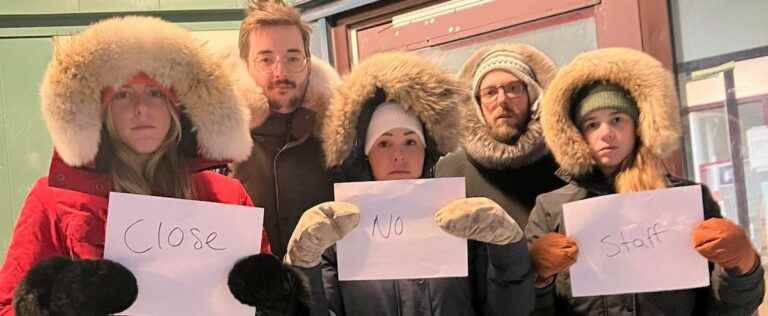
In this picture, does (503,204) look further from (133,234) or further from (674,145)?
(133,234)

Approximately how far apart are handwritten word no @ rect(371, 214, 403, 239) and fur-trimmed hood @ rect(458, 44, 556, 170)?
575mm

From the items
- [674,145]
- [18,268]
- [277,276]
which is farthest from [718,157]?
[18,268]

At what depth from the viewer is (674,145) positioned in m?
1.47

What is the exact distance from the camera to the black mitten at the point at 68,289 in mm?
989

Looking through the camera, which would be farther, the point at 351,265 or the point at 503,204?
the point at 503,204

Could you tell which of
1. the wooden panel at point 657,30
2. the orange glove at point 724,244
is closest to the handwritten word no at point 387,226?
the orange glove at point 724,244

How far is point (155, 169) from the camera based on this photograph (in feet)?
3.93

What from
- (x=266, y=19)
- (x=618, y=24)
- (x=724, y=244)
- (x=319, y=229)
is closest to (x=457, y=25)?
(x=618, y=24)

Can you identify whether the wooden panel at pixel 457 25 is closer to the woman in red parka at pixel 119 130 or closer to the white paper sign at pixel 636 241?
the white paper sign at pixel 636 241

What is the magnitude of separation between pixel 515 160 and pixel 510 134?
75 millimetres

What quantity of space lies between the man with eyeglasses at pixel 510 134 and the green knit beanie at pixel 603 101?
0.33m

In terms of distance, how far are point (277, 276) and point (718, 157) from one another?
1.58m

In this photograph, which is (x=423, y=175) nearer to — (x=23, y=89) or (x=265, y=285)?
(x=265, y=285)

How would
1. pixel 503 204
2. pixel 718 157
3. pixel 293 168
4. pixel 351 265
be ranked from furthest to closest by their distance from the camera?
pixel 718 157 → pixel 503 204 → pixel 293 168 → pixel 351 265
